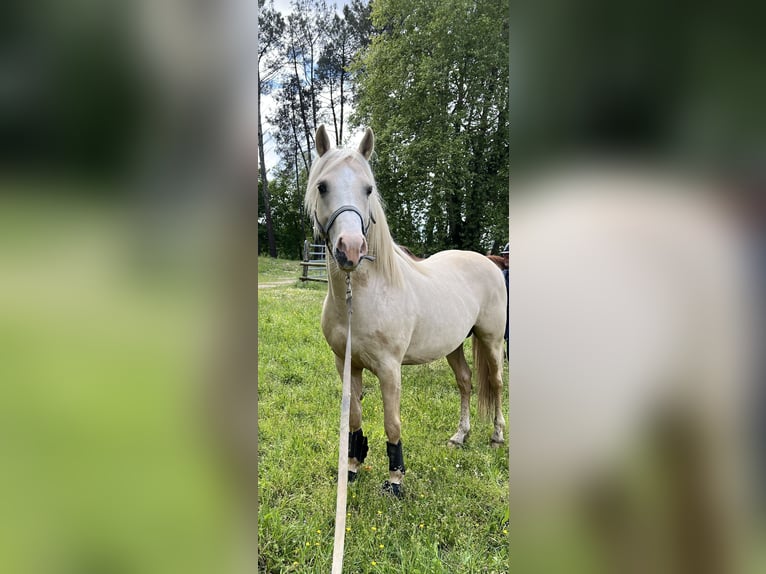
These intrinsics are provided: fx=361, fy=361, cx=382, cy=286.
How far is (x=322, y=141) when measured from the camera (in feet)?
5.41

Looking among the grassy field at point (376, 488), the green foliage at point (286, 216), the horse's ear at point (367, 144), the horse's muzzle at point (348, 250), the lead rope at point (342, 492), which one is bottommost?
the grassy field at point (376, 488)

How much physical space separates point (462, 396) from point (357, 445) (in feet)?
3.36

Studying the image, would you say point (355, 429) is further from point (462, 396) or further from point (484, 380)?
point (484, 380)

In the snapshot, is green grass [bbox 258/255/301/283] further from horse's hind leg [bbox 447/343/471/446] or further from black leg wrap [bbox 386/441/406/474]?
black leg wrap [bbox 386/441/406/474]

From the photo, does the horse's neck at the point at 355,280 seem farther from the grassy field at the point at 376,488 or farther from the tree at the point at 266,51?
the grassy field at the point at 376,488

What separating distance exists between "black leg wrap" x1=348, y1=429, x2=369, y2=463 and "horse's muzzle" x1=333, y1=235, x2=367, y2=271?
3.80ft

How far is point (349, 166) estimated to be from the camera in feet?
5.02

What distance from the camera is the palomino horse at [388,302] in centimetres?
150

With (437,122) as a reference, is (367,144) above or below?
below

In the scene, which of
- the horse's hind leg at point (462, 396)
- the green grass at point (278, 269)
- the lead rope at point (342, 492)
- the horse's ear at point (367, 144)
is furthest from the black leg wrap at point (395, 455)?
the green grass at point (278, 269)

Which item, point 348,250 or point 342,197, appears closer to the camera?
point 348,250

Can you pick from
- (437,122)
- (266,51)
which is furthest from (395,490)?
(437,122)
